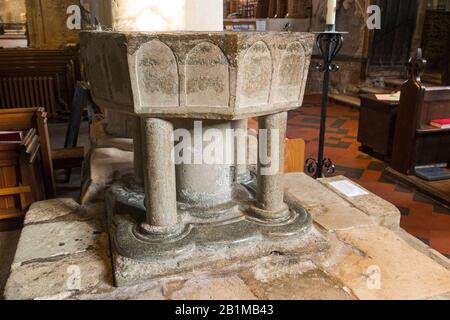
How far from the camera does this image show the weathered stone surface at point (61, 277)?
133cm

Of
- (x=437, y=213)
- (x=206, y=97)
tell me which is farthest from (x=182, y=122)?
(x=437, y=213)

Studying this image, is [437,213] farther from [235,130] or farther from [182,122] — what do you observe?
[182,122]

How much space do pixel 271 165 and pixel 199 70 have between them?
1.70 feet

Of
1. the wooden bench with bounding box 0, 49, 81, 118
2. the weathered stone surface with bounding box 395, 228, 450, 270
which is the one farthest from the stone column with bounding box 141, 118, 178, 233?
the wooden bench with bounding box 0, 49, 81, 118

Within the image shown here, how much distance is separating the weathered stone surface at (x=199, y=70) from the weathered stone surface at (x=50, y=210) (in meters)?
0.71

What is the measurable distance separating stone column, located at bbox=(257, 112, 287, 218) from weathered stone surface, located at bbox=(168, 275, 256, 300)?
1.13ft

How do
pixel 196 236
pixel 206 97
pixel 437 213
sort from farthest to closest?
pixel 437 213 → pixel 196 236 → pixel 206 97

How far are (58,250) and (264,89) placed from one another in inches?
38.6

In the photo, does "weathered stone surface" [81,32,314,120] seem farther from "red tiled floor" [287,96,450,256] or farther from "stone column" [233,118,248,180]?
"red tiled floor" [287,96,450,256]

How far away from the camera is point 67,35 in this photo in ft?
23.0

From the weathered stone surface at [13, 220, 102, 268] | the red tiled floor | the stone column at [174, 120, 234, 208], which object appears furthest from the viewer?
the red tiled floor

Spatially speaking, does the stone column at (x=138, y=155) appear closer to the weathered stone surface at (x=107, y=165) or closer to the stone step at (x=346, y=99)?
the weathered stone surface at (x=107, y=165)

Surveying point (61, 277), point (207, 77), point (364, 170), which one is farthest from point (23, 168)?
point (364, 170)

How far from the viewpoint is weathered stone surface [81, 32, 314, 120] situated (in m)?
1.26
